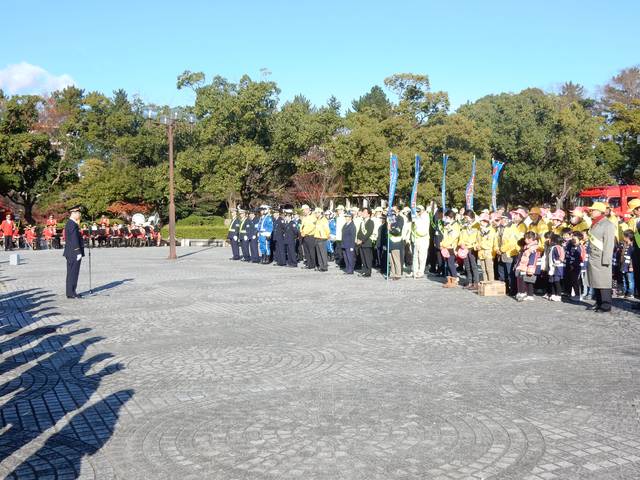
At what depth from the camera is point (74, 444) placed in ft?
17.8

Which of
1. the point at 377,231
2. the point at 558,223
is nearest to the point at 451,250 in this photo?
the point at 558,223

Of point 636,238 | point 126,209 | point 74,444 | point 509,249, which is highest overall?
point 126,209

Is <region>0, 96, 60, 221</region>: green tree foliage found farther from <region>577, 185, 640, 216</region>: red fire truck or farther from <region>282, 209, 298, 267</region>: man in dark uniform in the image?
<region>577, 185, 640, 216</region>: red fire truck

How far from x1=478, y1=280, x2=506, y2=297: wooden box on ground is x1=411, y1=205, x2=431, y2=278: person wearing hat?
418 centimetres

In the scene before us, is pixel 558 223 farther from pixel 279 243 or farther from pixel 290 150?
pixel 290 150

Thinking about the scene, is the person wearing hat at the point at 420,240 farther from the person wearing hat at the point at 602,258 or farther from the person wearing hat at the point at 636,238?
the person wearing hat at the point at 602,258

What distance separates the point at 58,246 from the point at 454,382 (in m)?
33.1

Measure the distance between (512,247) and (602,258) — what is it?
9.38ft

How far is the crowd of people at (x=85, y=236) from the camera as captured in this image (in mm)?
34375

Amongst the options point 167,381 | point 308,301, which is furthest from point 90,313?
point 167,381

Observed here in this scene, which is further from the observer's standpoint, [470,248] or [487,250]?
[470,248]

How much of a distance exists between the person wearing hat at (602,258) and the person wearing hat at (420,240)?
670 cm

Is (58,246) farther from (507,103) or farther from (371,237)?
(507,103)

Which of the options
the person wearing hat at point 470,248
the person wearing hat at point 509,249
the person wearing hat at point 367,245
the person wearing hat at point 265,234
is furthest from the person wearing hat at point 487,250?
the person wearing hat at point 265,234
